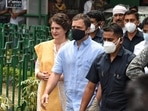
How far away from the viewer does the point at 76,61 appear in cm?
412

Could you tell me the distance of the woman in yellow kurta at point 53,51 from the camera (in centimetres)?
439

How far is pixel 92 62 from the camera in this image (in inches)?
158

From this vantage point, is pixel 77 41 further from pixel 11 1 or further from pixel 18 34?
pixel 11 1

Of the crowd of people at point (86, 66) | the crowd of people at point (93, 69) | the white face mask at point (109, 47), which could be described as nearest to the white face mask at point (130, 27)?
the crowd of people at point (86, 66)

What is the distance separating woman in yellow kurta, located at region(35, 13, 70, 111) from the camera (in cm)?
439

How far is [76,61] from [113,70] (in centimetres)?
65

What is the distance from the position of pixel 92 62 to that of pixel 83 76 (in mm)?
176

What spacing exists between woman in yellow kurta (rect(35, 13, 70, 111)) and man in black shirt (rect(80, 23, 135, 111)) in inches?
30.8

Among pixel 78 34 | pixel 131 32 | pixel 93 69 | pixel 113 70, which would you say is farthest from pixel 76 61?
pixel 131 32

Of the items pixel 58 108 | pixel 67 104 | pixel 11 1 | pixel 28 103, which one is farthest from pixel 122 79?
pixel 11 1

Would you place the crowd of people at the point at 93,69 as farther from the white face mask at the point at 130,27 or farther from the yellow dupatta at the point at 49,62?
the white face mask at the point at 130,27

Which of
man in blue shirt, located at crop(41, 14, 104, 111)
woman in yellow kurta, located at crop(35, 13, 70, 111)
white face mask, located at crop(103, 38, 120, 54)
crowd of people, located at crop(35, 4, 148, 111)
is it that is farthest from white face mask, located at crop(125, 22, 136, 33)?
white face mask, located at crop(103, 38, 120, 54)

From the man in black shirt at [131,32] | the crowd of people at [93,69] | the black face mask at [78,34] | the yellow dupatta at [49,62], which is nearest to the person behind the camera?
the crowd of people at [93,69]

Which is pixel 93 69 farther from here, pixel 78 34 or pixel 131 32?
pixel 131 32
